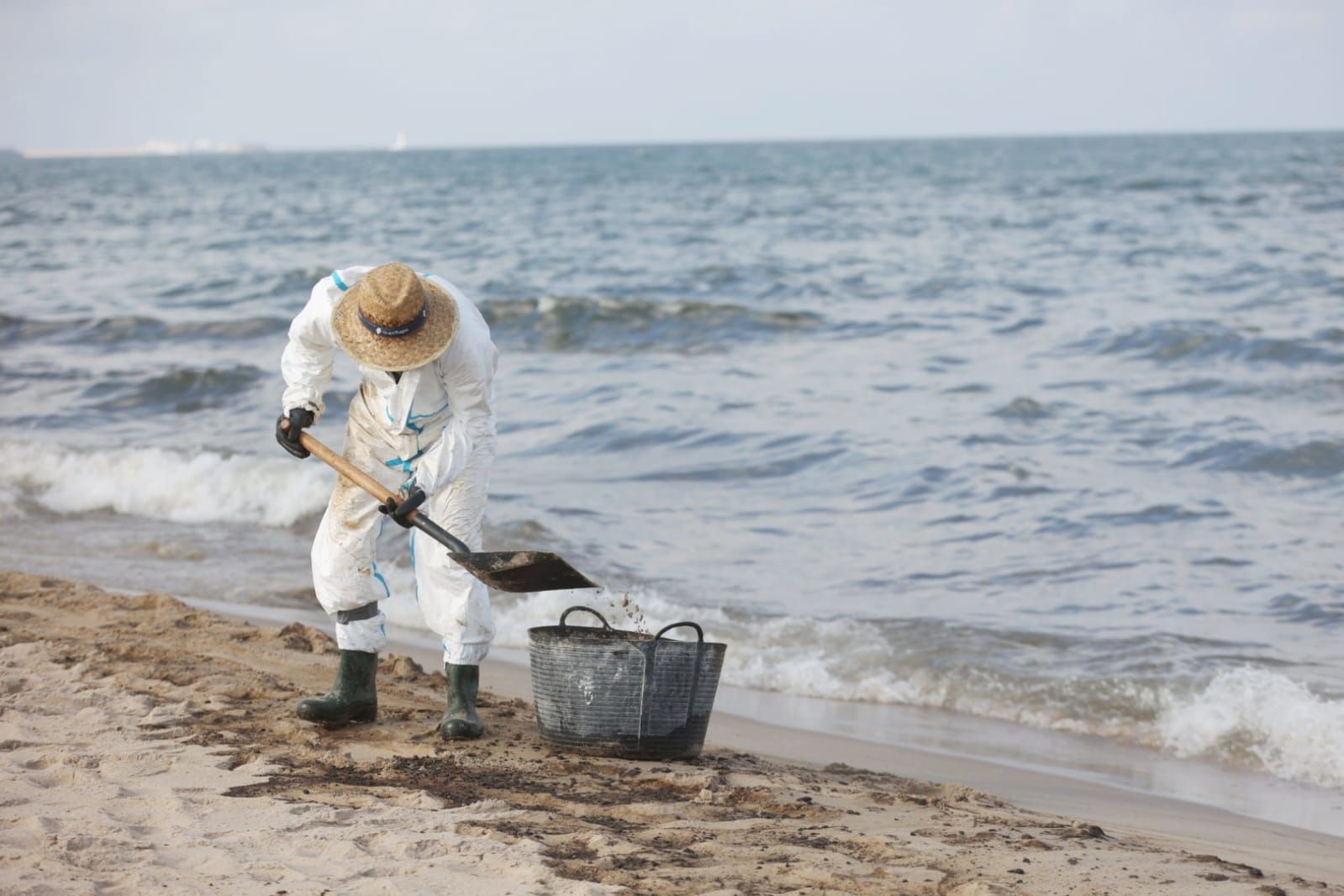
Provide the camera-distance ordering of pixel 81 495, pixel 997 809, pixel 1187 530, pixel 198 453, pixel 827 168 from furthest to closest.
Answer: pixel 827 168 < pixel 198 453 < pixel 81 495 < pixel 1187 530 < pixel 997 809

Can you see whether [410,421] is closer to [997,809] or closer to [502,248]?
[997,809]

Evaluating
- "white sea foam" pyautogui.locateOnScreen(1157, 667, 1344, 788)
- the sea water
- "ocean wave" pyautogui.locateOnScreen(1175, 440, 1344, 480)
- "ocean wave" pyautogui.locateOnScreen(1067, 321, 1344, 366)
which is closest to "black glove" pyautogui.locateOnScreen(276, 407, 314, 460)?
the sea water

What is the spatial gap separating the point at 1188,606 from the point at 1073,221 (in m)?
21.3

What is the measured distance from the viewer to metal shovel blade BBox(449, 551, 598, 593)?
415 cm

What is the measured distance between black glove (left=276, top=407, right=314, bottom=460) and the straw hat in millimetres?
306

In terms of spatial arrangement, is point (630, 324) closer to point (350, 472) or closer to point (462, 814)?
point (350, 472)

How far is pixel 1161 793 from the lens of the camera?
4.97 meters

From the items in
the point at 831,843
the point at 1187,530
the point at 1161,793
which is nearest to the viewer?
the point at 831,843

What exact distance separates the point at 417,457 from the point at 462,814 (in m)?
1.30

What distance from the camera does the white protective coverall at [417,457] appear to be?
14.1ft

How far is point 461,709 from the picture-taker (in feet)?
14.8

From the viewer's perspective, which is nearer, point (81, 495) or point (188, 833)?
point (188, 833)

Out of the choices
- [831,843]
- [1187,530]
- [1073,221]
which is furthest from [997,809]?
[1073,221]

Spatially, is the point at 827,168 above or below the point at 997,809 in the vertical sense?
above
